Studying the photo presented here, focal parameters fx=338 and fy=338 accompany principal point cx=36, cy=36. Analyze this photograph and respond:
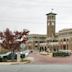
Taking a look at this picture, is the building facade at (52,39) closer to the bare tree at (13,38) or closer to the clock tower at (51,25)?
the clock tower at (51,25)

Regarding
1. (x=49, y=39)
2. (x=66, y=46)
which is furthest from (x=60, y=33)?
(x=66, y=46)

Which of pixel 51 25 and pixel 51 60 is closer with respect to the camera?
pixel 51 60

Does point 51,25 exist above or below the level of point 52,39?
above

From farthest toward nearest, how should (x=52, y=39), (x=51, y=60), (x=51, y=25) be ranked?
1. (x=51, y=25)
2. (x=52, y=39)
3. (x=51, y=60)

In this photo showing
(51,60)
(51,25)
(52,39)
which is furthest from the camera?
(51,25)

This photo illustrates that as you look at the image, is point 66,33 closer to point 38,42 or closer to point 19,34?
point 38,42

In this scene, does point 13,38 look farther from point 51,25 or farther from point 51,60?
point 51,25

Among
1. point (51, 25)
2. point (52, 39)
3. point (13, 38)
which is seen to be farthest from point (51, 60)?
point (51, 25)

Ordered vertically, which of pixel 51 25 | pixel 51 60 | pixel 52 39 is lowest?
pixel 51 60

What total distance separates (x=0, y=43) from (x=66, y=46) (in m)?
83.4

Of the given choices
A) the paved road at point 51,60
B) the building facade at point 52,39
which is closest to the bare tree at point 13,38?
the paved road at point 51,60

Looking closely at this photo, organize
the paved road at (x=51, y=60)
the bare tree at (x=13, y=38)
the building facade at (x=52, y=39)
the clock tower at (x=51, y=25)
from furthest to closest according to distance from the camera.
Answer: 1. the clock tower at (x=51, y=25)
2. the building facade at (x=52, y=39)
3. the bare tree at (x=13, y=38)
4. the paved road at (x=51, y=60)

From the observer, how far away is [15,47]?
50.6m

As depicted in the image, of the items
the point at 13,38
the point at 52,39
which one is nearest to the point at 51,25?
the point at 52,39
